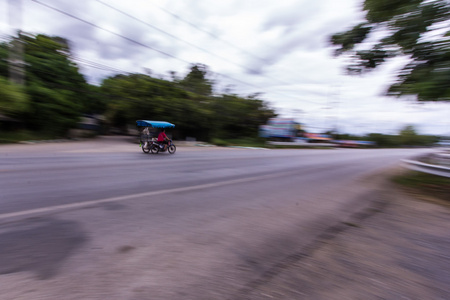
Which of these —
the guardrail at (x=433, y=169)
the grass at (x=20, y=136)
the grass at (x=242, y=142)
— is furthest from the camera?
the grass at (x=242, y=142)

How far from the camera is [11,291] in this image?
184cm

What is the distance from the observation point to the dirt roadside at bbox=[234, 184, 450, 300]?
2.04 m

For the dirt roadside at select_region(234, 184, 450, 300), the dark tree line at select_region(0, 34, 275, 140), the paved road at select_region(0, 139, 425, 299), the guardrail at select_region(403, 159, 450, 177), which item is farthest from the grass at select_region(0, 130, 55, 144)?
the guardrail at select_region(403, 159, 450, 177)

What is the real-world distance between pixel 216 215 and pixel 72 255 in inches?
78.5

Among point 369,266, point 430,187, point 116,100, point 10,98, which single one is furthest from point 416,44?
point 116,100

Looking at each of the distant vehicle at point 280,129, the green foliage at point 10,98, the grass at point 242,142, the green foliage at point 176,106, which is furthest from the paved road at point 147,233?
the distant vehicle at point 280,129

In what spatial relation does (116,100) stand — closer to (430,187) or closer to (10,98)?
(10,98)

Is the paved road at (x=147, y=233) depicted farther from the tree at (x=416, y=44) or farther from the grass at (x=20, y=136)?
the grass at (x=20, y=136)

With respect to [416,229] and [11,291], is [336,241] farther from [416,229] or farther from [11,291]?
[11,291]

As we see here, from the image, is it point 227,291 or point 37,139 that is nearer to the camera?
point 227,291

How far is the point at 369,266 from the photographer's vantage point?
2.46 meters

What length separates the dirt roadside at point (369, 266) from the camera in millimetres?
2037

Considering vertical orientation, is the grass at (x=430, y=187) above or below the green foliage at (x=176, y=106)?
below

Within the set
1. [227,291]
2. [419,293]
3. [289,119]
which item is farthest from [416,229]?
[289,119]
